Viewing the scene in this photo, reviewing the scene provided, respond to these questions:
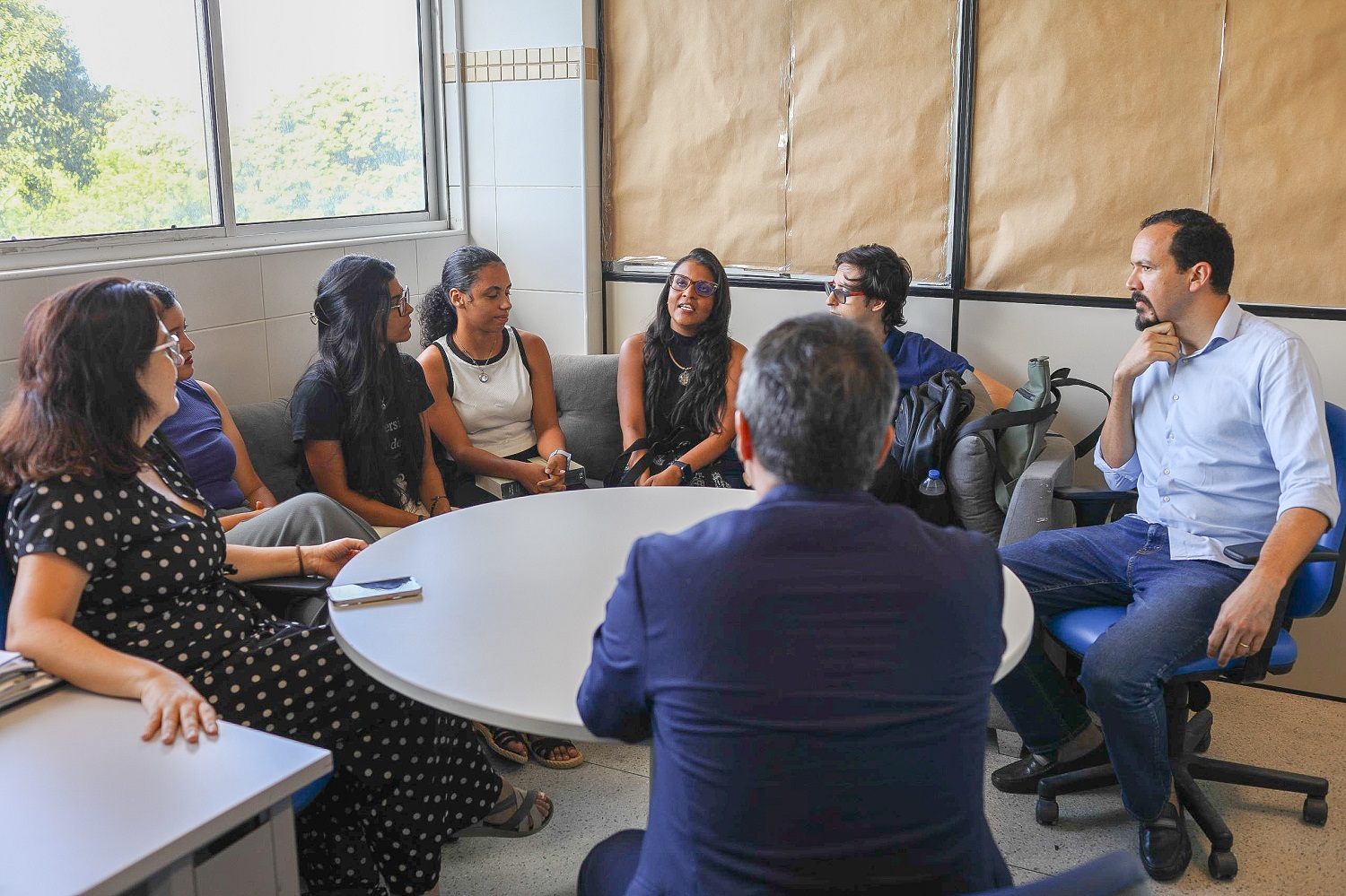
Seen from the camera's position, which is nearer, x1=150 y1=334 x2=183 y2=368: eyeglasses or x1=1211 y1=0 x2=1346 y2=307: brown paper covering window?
x1=150 y1=334 x2=183 y2=368: eyeglasses

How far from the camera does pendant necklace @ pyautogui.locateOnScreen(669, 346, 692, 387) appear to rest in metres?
3.61

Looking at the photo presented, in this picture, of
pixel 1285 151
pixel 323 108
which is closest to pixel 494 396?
pixel 323 108

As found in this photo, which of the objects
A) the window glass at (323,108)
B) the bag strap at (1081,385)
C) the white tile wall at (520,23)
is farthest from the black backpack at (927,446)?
the window glass at (323,108)

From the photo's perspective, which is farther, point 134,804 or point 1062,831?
point 1062,831

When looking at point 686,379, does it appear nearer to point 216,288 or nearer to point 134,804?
point 216,288

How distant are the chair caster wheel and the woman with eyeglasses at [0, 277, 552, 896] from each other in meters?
1.59

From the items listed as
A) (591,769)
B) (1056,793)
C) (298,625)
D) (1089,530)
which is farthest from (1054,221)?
(298,625)

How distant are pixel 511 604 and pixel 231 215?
2251 millimetres

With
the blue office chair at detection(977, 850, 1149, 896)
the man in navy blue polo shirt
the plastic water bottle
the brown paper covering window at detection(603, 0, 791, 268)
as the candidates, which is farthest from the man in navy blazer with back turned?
the brown paper covering window at detection(603, 0, 791, 268)

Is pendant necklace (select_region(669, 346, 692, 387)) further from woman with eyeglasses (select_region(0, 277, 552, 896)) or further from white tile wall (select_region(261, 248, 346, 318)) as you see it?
woman with eyeglasses (select_region(0, 277, 552, 896))

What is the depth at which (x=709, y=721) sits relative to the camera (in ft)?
3.89

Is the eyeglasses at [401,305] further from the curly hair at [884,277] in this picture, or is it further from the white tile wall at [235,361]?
the curly hair at [884,277]

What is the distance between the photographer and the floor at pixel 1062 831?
240 centimetres

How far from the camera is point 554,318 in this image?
439 cm
